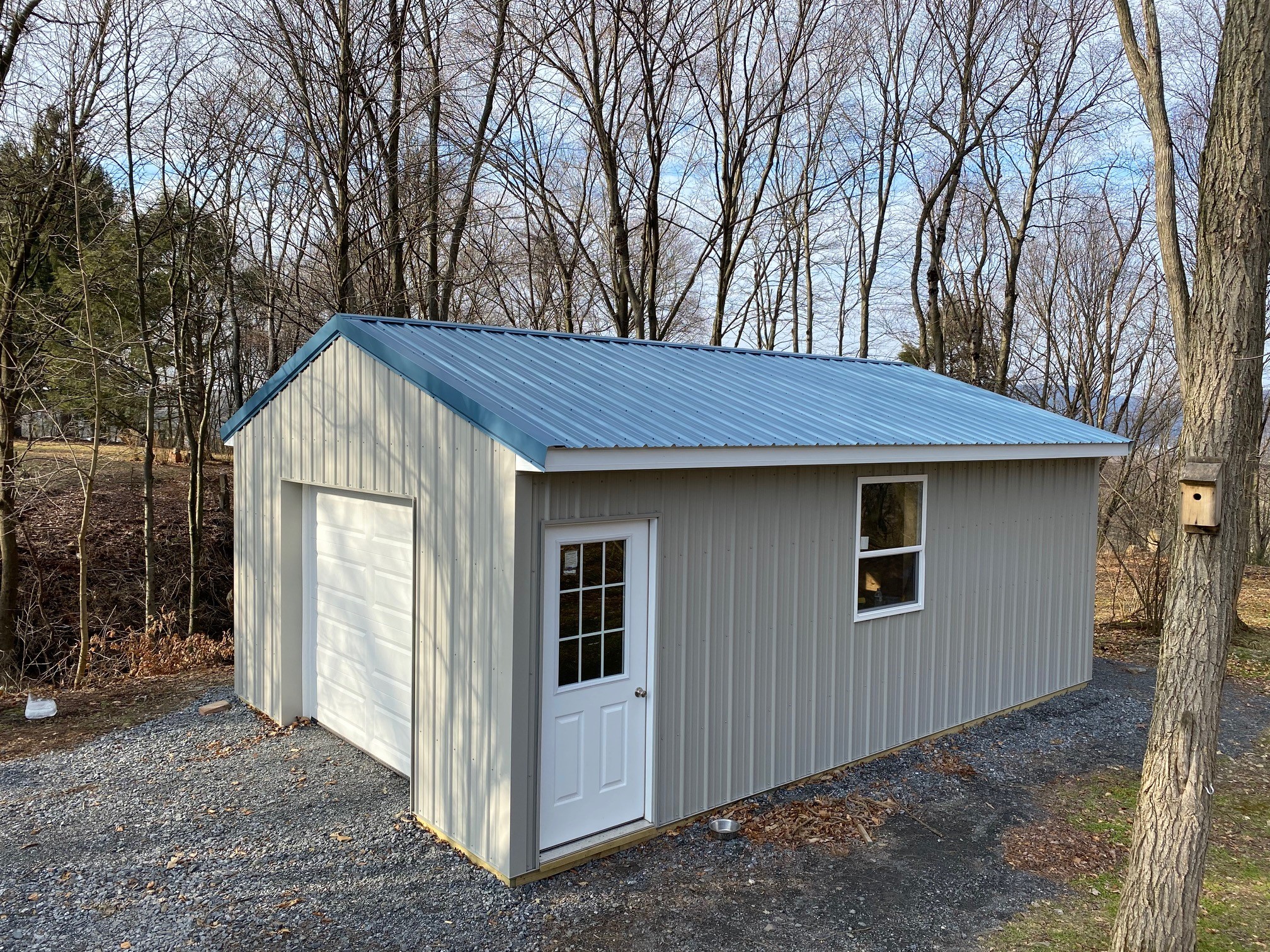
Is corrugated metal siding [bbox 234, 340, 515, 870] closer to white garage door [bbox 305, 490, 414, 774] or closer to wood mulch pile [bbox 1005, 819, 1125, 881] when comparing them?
white garage door [bbox 305, 490, 414, 774]

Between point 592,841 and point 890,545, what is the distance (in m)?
3.27

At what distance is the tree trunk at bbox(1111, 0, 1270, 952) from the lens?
370cm

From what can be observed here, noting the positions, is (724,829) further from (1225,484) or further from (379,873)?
(1225,484)

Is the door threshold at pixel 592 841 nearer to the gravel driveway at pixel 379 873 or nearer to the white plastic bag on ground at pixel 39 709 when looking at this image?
the gravel driveway at pixel 379 873

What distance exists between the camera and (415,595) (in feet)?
17.5

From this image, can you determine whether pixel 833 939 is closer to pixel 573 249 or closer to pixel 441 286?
pixel 441 286

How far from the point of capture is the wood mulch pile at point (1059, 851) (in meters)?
5.03

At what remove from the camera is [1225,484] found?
3.68 m

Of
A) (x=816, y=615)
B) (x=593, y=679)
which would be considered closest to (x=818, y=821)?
(x=816, y=615)

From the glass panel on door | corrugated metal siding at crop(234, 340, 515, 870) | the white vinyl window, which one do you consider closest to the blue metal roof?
corrugated metal siding at crop(234, 340, 515, 870)

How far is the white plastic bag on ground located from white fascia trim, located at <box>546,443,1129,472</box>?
5828 millimetres

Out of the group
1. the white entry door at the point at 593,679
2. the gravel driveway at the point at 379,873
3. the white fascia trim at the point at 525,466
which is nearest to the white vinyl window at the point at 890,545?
the gravel driveway at the point at 379,873

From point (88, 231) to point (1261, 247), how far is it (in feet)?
39.9

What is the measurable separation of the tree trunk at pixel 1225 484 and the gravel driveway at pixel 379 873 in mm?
953
